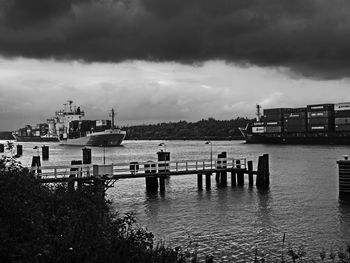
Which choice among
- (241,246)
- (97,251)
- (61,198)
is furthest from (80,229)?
(241,246)

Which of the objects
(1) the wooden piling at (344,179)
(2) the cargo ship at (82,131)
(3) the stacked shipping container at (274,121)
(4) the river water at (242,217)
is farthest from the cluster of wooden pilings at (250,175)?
(3) the stacked shipping container at (274,121)

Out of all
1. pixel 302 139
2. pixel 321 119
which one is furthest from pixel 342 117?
pixel 302 139

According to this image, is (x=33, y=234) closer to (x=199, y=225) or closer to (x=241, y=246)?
(x=241, y=246)

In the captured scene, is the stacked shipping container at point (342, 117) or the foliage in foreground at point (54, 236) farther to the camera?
the stacked shipping container at point (342, 117)

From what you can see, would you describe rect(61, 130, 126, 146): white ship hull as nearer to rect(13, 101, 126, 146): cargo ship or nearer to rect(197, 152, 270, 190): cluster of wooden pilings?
rect(13, 101, 126, 146): cargo ship

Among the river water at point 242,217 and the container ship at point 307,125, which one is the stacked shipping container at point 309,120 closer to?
the container ship at point 307,125

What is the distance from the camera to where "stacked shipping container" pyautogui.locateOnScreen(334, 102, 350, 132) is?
14900 cm

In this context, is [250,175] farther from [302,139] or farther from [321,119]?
[302,139]

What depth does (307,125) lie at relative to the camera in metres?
160

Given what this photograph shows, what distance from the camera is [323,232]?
2208cm

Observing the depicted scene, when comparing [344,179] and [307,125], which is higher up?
[307,125]

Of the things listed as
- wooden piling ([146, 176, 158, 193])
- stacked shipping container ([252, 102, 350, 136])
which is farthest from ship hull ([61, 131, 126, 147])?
wooden piling ([146, 176, 158, 193])

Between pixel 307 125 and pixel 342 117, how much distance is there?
13333 millimetres

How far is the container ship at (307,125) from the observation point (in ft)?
496
